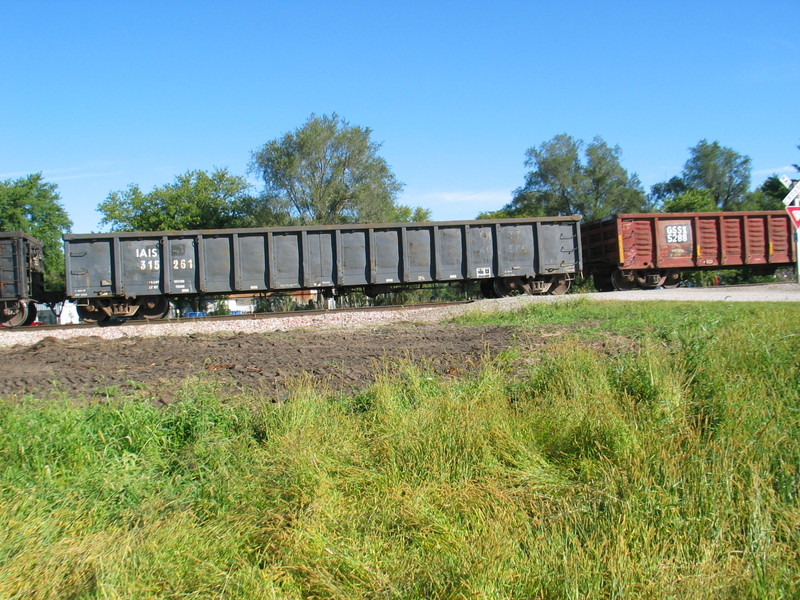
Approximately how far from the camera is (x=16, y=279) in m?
16.6

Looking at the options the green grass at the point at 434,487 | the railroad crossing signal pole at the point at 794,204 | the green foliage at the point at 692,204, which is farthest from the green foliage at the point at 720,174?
the green grass at the point at 434,487

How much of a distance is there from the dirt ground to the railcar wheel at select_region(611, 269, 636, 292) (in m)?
12.9

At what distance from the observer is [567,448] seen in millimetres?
4418

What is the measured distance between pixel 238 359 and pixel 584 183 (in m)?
53.3

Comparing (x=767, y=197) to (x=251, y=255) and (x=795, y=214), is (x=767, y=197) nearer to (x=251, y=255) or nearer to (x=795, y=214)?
(x=795, y=214)

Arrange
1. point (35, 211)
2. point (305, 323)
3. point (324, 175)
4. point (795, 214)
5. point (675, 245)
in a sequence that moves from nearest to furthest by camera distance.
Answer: point (795, 214)
point (305, 323)
point (675, 245)
point (324, 175)
point (35, 211)

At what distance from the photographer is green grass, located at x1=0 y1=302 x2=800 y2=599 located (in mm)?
3061

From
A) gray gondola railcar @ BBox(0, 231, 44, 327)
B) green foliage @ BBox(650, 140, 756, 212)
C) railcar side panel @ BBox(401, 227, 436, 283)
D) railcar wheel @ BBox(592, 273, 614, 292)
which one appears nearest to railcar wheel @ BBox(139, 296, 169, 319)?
gray gondola railcar @ BBox(0, 231, 44, 327)

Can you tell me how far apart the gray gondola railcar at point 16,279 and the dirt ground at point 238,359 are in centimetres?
754

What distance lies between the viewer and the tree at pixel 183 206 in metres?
52.5

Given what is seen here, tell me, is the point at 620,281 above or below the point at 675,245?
below

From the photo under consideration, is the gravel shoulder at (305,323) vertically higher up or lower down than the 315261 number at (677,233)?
lower down

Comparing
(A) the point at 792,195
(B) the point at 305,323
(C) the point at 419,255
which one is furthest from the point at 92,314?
(A) the point at 792,195

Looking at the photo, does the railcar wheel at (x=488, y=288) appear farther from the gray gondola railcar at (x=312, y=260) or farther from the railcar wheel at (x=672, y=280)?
the railcar wheel at (x=672, y=280)
